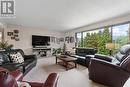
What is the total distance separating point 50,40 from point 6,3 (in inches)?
212

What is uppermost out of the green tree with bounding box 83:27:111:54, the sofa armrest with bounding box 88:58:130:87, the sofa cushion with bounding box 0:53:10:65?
the green tree with bounding box 83:27:111:54

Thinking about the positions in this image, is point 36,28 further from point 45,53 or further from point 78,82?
point 78,82

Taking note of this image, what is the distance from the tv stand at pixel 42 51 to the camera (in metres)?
7.99

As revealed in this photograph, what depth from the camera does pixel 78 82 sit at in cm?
309

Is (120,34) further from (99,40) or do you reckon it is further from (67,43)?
(67,43)

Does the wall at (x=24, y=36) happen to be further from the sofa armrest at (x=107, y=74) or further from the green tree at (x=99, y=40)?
the sofa armrest at (x=107, y=74)

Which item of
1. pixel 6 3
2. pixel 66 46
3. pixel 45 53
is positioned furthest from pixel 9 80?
pixel 66 46

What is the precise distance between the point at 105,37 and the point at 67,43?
13.6ft

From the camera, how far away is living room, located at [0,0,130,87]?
2758 millimetres

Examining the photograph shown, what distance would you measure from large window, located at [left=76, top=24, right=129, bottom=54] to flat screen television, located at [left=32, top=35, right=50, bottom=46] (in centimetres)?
268

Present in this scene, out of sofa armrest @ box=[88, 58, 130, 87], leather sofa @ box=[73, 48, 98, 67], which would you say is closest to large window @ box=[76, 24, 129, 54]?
leather sofa @ box=[73, 48, 98, 67]

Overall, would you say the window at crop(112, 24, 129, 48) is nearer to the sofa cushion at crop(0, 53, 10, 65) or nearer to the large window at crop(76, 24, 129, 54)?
the large window at crop(76, 24, 129, 54)

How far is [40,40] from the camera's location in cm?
817

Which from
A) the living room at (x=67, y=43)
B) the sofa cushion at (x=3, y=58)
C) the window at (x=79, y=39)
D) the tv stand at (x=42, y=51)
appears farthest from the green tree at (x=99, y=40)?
the sofa cushion at (x=3, y=58)
